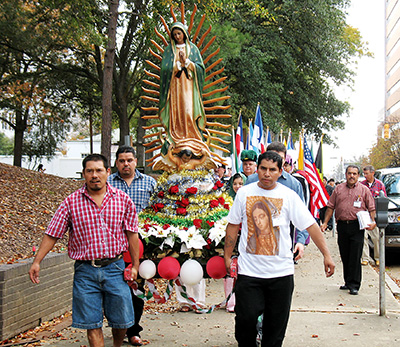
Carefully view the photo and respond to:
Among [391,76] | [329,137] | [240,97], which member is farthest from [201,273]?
[391,76]

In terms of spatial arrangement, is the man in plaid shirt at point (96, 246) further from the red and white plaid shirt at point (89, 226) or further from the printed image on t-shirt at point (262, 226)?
the printed image on t-shirt at point (262, 226)

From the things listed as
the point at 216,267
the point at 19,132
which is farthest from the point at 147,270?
the point at 19,132

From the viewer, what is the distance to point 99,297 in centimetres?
470

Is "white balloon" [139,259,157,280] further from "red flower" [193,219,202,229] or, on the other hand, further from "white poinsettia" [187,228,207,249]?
"red flower" [193,219,202,229]

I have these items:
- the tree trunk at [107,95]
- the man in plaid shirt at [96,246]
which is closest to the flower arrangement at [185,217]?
the man in plaid shirt at [96,246]

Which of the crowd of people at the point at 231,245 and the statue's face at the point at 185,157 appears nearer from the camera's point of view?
the crowd of people at the point at 231,245

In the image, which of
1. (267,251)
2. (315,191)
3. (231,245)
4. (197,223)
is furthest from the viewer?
(315,191)

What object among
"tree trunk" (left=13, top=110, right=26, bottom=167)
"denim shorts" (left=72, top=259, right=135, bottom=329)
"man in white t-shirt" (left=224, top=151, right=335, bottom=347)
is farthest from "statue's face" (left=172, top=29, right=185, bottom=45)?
"tree trunk" (left=13, top=110, right=26, bottom=167)

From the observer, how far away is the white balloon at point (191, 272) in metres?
5.79

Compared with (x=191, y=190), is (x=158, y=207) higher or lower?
lower

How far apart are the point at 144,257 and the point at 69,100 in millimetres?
21737

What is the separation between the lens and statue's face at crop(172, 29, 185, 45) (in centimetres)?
682

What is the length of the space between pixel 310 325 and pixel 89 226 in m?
3.46

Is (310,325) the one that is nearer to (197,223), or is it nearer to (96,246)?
(197,223)
